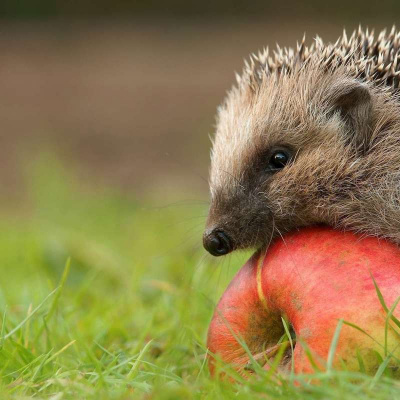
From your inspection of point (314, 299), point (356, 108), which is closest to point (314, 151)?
point (356, 108)

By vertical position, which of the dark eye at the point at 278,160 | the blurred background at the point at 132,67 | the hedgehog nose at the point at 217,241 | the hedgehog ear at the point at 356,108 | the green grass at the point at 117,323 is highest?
the hedgehog ear at the point at 356,108

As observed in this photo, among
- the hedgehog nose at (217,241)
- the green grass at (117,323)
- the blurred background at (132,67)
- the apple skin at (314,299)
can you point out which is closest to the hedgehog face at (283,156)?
the hedgehog nose at (217,241)

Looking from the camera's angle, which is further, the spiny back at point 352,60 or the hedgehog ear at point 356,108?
the spiny back at point 352,60

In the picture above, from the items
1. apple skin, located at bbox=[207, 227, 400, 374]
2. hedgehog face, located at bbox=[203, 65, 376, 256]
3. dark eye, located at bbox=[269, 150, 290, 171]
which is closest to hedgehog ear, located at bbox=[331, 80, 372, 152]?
hedgehog face, located at bbox=[203, 65, 376, 256]

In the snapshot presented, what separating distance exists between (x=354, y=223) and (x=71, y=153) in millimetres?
8305

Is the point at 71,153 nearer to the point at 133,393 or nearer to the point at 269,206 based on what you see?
the point at 269,206

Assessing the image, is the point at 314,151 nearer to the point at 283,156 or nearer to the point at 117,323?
the point at 283,156

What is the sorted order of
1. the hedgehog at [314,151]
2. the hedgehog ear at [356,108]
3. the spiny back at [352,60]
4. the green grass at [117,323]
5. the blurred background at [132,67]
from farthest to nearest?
the blurred background at [132,67] < the spiny back at [352,60] < the hedgehog ear at [356,108] < the hedgehog at [314,151] < the green grass at [117,323]

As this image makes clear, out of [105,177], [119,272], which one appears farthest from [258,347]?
[105,177]

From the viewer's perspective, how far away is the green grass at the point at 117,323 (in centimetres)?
223

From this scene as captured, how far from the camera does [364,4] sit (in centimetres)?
1166

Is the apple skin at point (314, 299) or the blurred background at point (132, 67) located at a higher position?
the apple skin at point (314, 299)

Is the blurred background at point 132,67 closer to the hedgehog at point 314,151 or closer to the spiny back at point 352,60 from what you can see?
the spiny back at point 352,60

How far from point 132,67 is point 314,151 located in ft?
32.3
